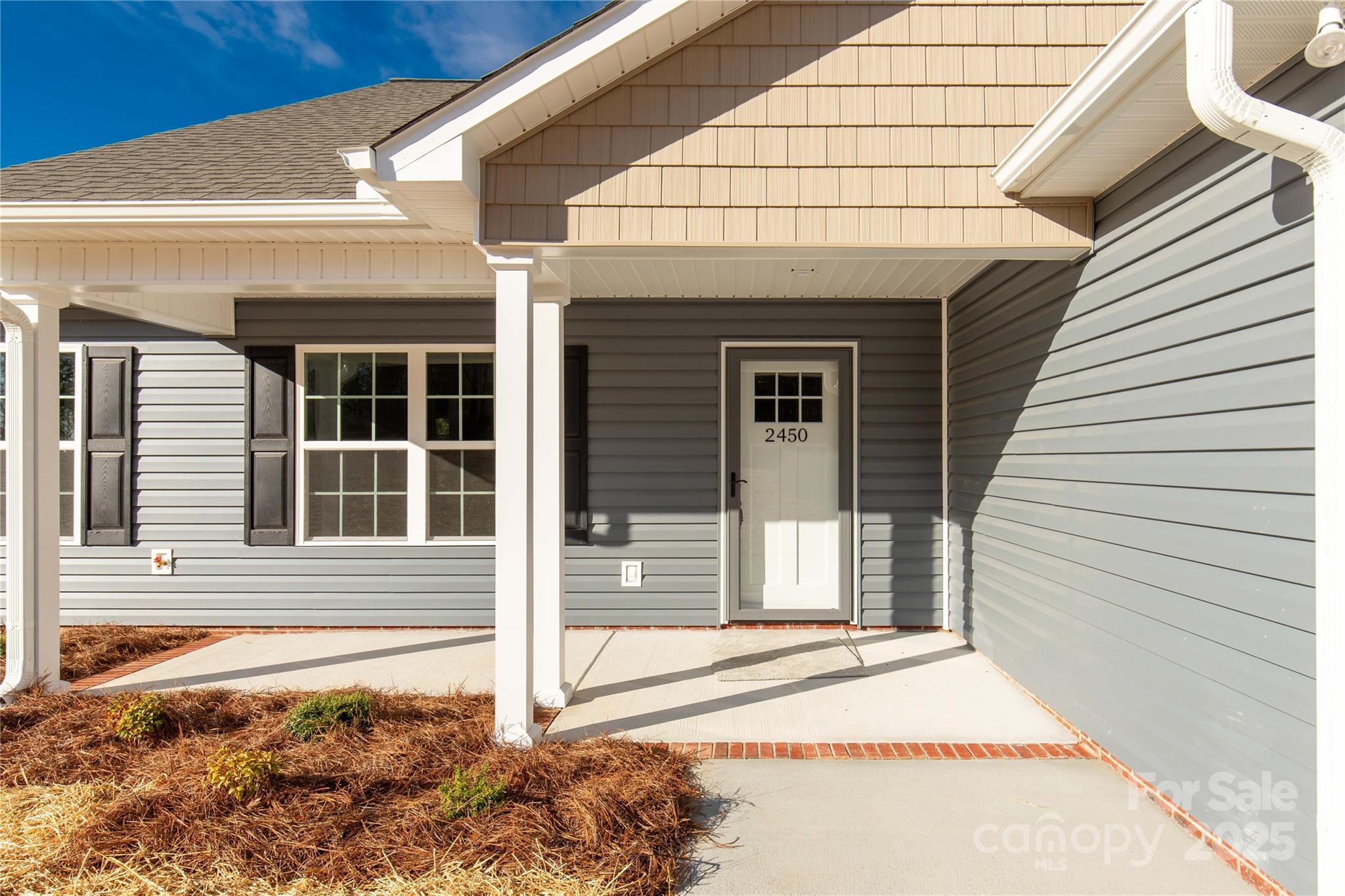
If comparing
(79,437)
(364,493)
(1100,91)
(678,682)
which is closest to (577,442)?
(364,493)

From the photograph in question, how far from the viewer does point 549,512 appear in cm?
376

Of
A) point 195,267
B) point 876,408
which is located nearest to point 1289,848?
point 876,408

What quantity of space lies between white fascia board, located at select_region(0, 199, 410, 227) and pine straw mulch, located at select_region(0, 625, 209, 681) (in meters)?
2.54

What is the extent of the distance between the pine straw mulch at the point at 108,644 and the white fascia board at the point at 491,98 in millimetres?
3644

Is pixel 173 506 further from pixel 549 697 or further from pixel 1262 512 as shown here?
pixel 1262 512

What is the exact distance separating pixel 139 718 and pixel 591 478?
Result: 2.90 meters

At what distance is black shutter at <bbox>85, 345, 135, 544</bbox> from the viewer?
5410 mm

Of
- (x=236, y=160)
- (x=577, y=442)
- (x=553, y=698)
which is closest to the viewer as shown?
(x=553, y=698)

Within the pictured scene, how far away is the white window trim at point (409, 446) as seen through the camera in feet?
17.7

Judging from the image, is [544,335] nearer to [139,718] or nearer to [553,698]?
[553,698]

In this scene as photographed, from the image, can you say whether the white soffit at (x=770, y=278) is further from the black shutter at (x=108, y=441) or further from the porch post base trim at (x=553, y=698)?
the black shutter at (x=108, y=441)

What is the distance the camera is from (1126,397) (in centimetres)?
292

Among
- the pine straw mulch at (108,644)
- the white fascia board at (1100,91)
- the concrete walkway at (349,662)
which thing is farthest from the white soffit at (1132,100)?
the pine straw mulch at (108,644)

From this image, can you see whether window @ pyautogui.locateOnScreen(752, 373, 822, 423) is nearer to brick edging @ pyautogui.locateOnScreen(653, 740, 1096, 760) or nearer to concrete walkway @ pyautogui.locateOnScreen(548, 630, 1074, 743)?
concrete walkway @ pyautogui.locateOnScreen(548, 630, 1074, 743)
